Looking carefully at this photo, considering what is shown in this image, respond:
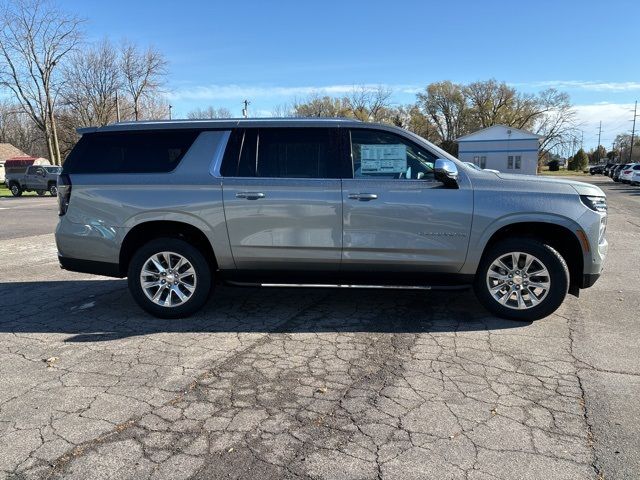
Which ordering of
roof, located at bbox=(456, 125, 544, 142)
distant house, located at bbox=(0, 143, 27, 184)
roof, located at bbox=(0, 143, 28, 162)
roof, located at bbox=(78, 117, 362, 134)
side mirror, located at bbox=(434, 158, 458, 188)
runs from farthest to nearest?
roof, located at bbox=(0, 143, 28, 162) < distant house, located at bbox=(0, 143, 27, 184) < roof, located at bbox=(456, 125, 544, 142) < roof, located at bbox=(78, 117, 362, 134) < side mirror, located at bbox=(434, 158, 458, 188)

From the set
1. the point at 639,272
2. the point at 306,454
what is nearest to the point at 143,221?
the point at 306,454

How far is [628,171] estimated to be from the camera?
141 feet

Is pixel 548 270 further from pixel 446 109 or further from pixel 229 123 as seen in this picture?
pixel 446 109

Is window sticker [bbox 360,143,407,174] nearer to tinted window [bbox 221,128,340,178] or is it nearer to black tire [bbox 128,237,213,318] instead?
tinted window [bbox 221,128,340,178]

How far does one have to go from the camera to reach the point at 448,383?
3.74 metres

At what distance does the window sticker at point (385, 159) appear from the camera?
→ 5012mm

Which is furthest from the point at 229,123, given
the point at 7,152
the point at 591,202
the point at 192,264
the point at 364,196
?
the point at 7,152

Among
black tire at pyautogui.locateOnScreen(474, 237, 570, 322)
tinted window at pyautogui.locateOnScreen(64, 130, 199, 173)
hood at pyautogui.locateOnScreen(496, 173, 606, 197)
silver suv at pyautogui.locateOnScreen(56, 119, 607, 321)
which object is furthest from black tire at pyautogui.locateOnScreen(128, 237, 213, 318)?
hood at pyautogui.locateOnScreen(496, 173, 606, 197)

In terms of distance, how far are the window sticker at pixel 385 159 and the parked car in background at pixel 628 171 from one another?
45078mm

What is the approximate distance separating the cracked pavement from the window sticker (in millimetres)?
1567

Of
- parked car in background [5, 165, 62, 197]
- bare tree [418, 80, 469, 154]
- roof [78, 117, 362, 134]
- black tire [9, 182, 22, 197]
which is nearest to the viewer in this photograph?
roof [78, 117, 362, 134]

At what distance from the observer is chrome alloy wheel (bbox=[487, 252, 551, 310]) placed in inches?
193

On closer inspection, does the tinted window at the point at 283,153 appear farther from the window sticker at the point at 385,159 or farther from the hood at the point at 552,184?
the hood at the point at 552,184

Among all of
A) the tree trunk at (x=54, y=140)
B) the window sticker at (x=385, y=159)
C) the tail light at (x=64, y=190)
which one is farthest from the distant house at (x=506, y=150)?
the tail light at (x=64, y=190)
